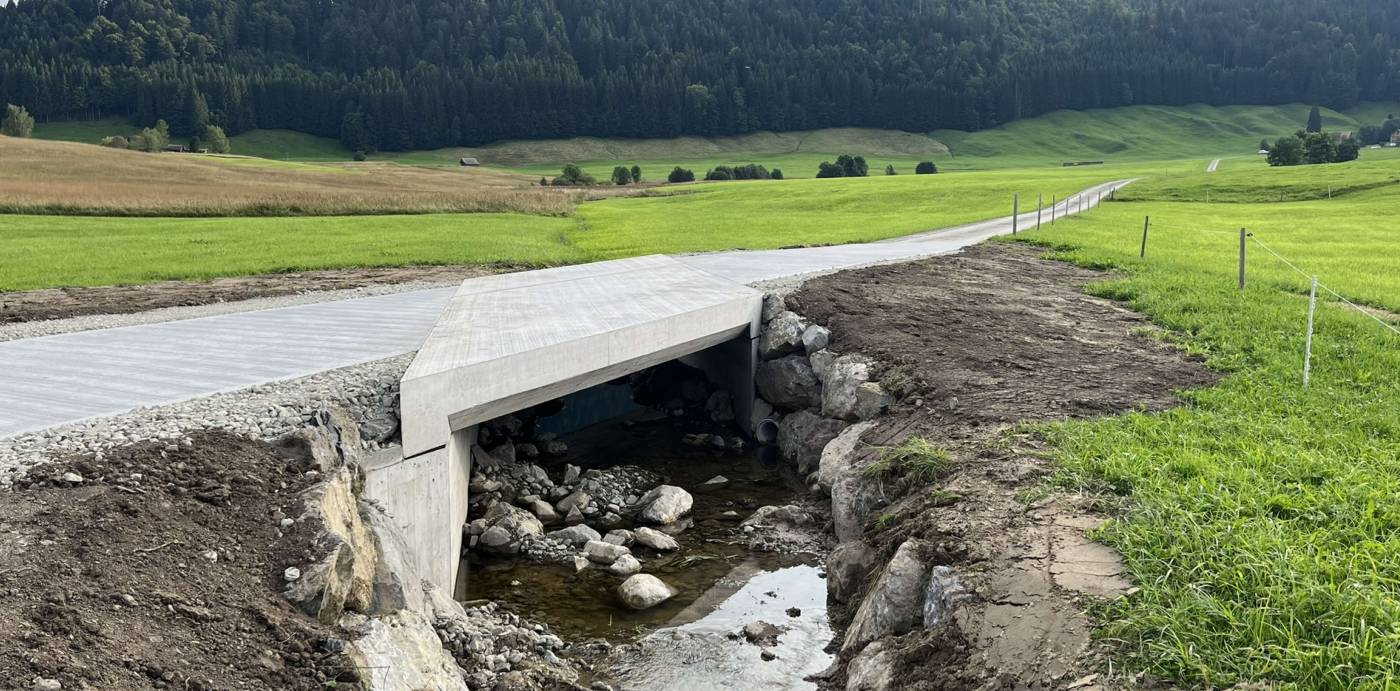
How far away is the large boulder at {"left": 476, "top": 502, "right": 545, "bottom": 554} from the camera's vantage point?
463 inches

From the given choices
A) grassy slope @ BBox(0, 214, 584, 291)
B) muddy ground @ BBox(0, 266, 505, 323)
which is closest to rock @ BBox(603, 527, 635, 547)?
muddy ground @ BBox(0, 266, 505, 323)

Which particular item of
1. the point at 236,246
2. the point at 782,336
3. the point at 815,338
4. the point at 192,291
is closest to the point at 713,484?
the point at 815,338

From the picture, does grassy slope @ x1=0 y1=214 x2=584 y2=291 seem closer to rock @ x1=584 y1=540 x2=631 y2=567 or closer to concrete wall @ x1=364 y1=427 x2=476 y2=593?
concrete wall @ x1=364 y1=427 x2=476 y2=593

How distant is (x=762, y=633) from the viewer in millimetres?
9258

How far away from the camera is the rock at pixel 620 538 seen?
11.8 metres

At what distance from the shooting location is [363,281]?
69.1 feet

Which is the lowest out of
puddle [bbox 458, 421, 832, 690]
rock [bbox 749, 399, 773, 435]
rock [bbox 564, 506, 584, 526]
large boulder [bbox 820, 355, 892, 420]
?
puddle [bbox 458, 421, 832, 690]

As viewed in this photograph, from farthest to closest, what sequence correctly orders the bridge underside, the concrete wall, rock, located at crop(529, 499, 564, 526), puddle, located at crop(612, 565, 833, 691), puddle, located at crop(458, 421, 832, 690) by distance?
1. rock, located at crop(529, 499, 564, 526)
2. the bridge underside
3. the concrete wall
4. puddle, located at crop(458, 421, 832, 690)
5. puddle, located at crop(612, 565, 833, 691)

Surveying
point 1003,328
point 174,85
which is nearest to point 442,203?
point 1003,328

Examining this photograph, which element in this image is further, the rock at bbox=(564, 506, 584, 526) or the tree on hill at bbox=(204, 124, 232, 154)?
the tree on hill at bbox=(204, 124, 232, 154)

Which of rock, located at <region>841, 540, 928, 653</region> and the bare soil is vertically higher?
the bare soil

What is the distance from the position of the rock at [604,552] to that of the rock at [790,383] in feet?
16.9

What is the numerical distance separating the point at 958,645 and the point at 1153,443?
3.57 m

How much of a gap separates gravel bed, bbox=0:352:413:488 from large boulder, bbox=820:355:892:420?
5.99 metres
